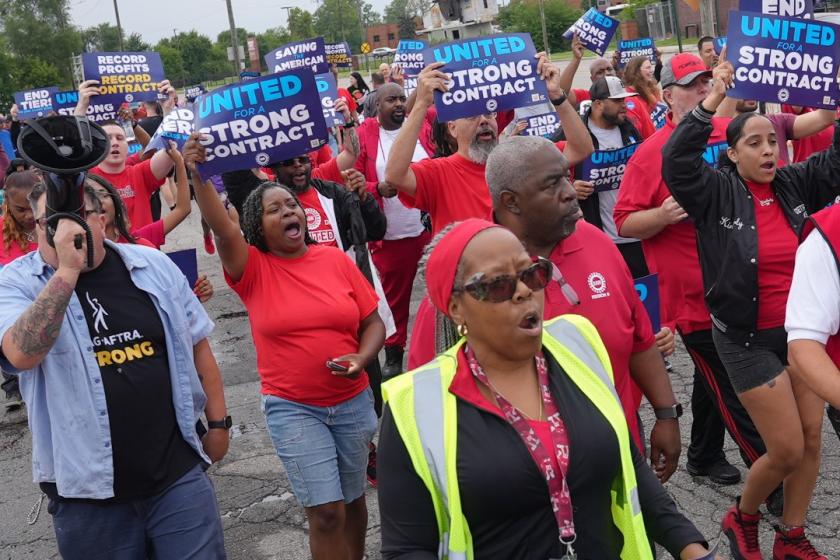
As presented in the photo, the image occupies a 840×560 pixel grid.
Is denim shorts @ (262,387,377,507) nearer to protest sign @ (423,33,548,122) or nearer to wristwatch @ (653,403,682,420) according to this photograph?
wristwatch @ (653,403,682,420)

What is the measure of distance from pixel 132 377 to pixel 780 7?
487cm

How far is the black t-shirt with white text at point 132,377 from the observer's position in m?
3.45

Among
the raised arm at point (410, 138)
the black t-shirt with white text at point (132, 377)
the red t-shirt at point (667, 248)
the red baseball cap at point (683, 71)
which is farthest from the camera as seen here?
the red baseball cap at point (683, 71)

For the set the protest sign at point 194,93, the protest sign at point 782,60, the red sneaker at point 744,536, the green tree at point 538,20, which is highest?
the green tree at point 538,20

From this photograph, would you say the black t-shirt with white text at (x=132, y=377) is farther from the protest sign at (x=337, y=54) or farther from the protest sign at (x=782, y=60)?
the protest sign at (x=337, y=54)

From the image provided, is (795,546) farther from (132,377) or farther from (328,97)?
(328,97)

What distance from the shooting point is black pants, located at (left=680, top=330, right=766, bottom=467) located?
4.86 meters

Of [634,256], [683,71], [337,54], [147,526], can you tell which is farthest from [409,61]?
[147,526]

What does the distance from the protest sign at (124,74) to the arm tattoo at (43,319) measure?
7634mm

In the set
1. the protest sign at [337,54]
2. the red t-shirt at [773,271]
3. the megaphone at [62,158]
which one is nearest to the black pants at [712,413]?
the red t-shirt at [773,271]

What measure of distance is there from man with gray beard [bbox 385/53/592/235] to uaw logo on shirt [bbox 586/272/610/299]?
74.9 inches

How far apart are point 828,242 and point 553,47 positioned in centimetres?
6114

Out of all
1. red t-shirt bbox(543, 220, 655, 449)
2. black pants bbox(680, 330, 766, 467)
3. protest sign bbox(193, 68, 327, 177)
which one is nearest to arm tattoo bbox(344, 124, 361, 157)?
protest sign bbox(193, 68, 327, 177)

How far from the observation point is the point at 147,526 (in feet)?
11.6
